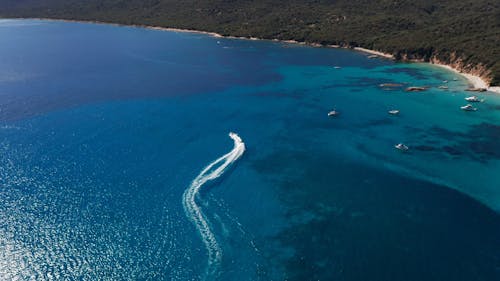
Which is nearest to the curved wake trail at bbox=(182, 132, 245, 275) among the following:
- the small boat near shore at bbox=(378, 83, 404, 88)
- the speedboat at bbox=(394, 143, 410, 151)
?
the speedboat at bbox=(394, 143, 410, 151)

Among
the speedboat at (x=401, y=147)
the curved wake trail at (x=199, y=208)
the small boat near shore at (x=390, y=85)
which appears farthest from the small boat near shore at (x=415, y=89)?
the curved wake trail at (x=199, y=208)

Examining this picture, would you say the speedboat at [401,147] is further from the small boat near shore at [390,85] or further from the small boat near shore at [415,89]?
the small boat near shore at [390,85]

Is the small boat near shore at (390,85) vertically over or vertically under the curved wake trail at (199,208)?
over

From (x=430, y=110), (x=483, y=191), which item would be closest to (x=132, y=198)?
(x=483, y=191)

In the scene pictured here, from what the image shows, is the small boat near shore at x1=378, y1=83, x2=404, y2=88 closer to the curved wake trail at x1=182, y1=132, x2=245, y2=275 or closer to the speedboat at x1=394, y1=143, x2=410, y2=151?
the speedboat at x1=394, y1=143, x2=410, y2=151

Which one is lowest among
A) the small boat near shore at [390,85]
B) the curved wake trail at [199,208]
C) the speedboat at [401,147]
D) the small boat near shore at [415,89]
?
the curved wake trail at [199,208]

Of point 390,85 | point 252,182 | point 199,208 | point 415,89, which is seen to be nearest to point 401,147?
point 252,182
